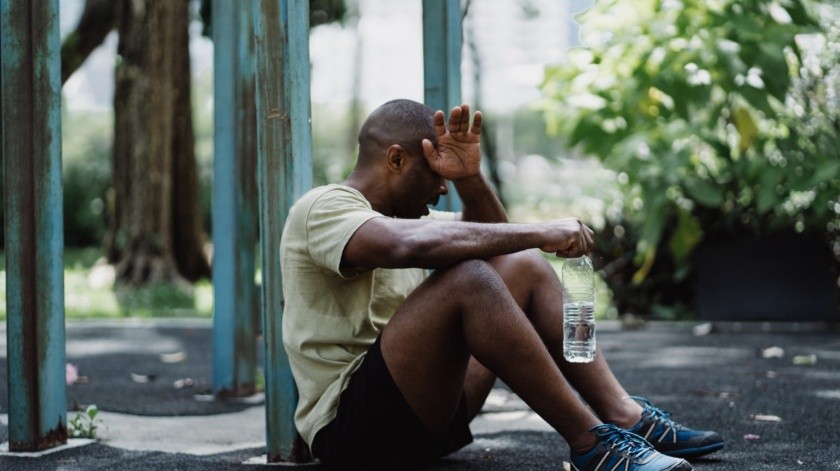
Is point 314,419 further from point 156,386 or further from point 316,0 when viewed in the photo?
point 316,0

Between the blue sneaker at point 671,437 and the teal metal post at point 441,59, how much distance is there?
4.55 ft

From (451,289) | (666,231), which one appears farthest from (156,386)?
(666,231)

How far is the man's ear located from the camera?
10.2ft

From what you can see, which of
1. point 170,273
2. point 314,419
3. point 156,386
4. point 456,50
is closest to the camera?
point 314,419

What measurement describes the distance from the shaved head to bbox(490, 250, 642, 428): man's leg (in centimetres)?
49

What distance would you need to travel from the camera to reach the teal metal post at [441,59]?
4281mm

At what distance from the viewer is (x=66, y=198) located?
20078mm

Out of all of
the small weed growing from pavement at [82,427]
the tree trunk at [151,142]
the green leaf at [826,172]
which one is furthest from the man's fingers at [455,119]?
the tree trunk at [151,142]

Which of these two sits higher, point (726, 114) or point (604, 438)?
point (726, 114)

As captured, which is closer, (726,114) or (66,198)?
(726,114)

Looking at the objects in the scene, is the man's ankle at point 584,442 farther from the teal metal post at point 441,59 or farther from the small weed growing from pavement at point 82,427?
the small weed growing from pavement at point 82,427

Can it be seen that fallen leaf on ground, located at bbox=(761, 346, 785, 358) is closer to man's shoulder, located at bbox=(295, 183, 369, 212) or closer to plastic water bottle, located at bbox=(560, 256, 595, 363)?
plastic water bottle, located at bbox=(560, 256, 595, 363)

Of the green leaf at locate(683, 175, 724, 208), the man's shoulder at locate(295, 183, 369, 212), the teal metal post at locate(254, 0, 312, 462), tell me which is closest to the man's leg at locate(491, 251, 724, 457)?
the man's shoulder at locate(295, 183, 369, 212)

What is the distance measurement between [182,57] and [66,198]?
9.81 meters
